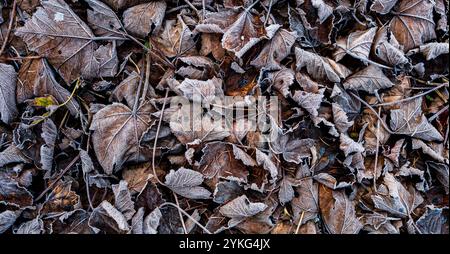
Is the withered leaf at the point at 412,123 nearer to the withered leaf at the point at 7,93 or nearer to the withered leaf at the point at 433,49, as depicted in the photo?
the withered leaf at the point at 433,49

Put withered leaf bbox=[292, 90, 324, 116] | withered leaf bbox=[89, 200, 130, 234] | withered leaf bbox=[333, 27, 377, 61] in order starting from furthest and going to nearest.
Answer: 1. withered leaf bbox=[333, 27, 377, 61]
2. withered leaf bbox=[292, 90, 324, 116]
3. withered leaf bbox=[89, 200, 130, 234]

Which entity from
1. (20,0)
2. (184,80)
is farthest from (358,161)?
(20,0)

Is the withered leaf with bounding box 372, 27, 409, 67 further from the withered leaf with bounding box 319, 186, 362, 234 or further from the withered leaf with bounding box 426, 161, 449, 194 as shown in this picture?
the withered leaf with bounding box 319, 186, 362, 234

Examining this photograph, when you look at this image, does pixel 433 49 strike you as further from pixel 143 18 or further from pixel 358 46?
pixel 143 18

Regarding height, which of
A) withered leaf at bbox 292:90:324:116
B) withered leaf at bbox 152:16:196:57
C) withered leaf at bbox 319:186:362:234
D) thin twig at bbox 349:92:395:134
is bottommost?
withered leaf at bbox 319:186:362:234

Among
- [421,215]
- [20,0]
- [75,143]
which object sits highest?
[20,0]

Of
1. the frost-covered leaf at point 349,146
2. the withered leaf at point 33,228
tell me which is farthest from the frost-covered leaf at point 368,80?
the withered leaf at point 33,228

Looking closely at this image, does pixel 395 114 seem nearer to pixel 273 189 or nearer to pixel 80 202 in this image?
pixel 273 189

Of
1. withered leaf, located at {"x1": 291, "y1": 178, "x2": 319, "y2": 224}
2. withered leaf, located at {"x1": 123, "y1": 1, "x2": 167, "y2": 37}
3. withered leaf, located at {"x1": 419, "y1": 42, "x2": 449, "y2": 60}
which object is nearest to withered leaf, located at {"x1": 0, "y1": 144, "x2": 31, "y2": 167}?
withered leaf, located at {"x1": 123, "y1": 1, "x2": 167, "y2": 37}
